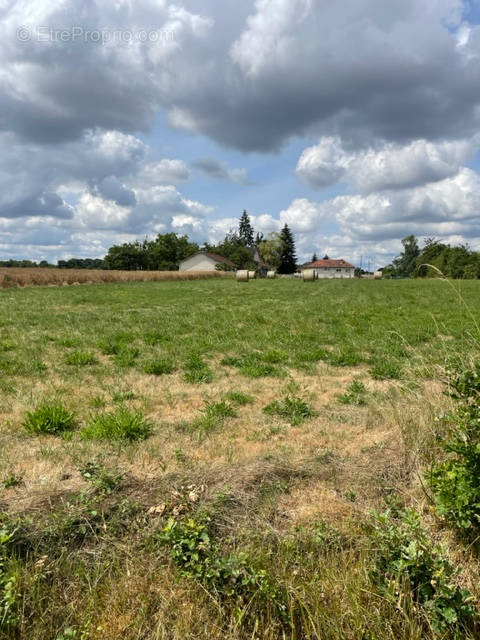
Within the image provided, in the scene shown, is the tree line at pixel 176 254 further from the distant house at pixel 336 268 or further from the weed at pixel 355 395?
the weed at pixel 355 395

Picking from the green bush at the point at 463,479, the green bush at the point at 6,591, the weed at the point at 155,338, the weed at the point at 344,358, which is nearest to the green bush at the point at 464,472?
the green bush at the point at 463,479

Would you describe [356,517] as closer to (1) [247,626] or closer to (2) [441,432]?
(1) [247,626]

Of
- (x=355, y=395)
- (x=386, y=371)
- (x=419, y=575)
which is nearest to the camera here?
(x=419, y=575)

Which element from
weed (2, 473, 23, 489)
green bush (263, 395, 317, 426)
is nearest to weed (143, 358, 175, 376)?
green bush (263, 395, 317, 426)

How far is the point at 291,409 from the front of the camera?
4.61 meters

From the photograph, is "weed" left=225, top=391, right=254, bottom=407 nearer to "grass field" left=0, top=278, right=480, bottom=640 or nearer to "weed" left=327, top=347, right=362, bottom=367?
"grass field" left=0, top=278, right=480, bottom=640

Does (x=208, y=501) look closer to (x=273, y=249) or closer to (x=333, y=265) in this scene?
(x=273, y=249)

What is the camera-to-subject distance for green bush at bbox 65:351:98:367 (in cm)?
659

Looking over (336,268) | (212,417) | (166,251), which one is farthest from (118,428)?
(336,268)

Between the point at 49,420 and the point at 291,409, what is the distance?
2.81 m

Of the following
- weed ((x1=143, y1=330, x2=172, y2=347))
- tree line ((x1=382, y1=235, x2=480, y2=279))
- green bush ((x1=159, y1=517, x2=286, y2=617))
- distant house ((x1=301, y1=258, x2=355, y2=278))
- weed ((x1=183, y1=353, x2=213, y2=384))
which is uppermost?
distant house ((x1=301, y1=258, x2=355, y2=278))

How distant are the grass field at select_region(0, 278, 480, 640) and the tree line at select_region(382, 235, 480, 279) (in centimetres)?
87

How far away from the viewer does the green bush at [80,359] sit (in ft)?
21.6

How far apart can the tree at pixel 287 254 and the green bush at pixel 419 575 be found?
108 meters
